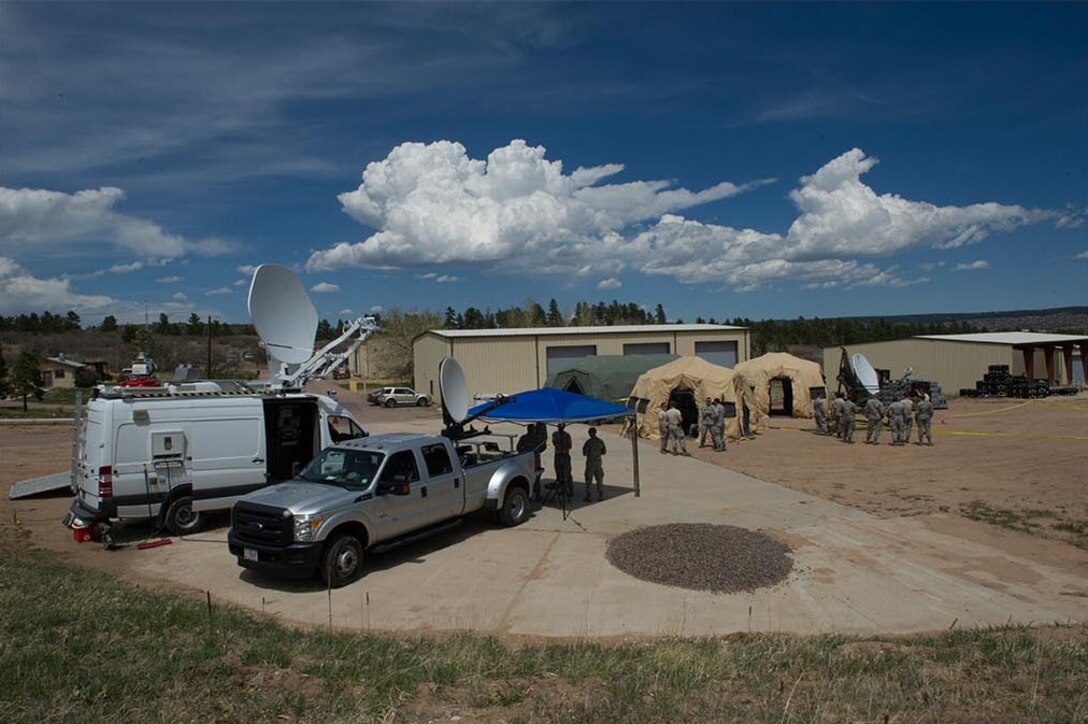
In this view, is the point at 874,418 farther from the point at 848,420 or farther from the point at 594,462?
the point at 594,462

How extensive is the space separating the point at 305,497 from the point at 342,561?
3.14 feet


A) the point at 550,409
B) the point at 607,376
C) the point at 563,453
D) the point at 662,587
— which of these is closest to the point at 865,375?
the point at 607,376

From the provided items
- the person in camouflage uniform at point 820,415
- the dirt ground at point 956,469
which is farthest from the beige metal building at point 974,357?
the person in camouflage uniform at point 820,415

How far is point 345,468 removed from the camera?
10344 millimetres

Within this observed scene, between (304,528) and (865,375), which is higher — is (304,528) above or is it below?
below

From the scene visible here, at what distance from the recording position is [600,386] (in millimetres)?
34344

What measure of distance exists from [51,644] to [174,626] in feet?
3.41

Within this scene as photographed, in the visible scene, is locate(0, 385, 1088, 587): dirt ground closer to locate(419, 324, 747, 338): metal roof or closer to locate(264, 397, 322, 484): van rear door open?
locate(264, 397, 322, 484): van rear door open

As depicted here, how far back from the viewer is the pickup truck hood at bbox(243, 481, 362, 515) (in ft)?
29.7

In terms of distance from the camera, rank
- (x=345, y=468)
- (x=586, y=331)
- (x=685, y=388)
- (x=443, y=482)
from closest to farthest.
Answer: (x=345, y=468)
(x=443, y=482)
(x=685, y=388)
(x=586, y=331)

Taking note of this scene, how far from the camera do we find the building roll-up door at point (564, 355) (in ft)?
146

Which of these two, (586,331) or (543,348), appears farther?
(586,331)

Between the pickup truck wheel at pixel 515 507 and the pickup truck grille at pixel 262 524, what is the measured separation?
163 inches

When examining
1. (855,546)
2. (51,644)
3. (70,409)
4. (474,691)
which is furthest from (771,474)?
(70,409)
